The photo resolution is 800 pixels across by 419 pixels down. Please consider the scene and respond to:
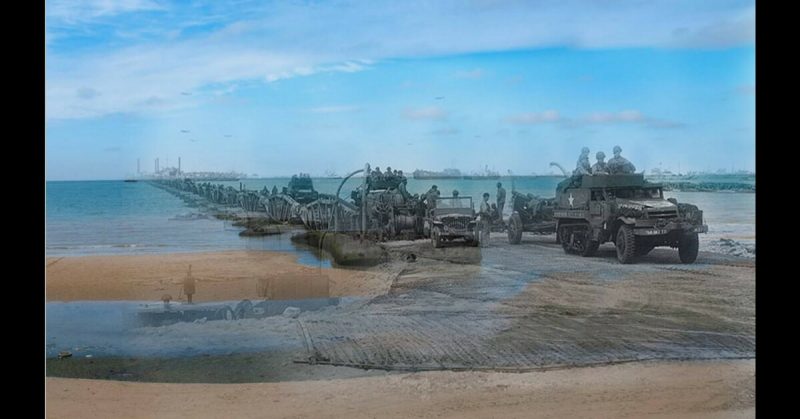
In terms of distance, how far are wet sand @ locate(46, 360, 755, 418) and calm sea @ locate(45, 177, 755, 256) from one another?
25.4 inches

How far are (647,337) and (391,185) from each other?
4.81 ft

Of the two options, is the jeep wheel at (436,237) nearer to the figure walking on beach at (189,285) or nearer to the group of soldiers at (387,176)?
the group of soldiers at (387,176)

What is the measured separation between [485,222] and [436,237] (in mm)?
263

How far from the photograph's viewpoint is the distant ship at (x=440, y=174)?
363cm

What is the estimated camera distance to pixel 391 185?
11.9 ft

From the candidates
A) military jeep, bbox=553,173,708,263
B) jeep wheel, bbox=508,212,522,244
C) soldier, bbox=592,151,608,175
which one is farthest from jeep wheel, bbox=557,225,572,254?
soldier, bbox=592,151,608,175

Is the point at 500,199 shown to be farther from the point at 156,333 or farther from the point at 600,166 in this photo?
the point at 156,333

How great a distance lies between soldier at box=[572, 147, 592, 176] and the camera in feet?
11.8

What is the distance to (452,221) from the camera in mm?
3719

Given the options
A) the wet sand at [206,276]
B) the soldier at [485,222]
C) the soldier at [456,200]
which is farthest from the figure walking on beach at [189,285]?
the soldier at [485,222]
